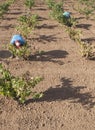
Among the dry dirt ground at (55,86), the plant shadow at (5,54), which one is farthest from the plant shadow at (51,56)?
the plant shadow at (5,54)

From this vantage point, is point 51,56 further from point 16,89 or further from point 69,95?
point 16,89

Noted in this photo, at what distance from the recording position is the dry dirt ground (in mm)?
5293

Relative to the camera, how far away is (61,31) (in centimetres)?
1002

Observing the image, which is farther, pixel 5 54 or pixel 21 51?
pixel 5 54

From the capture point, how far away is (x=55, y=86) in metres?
6.40

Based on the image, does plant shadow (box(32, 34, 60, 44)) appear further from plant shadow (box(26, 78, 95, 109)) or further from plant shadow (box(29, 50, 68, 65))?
plant shadow (box(26, 78, 95, 109))

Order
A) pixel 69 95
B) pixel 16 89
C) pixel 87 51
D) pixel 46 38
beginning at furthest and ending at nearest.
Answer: pixel 46 38 → pixel 87 51 → pixel 69 95 → pixel 16 89

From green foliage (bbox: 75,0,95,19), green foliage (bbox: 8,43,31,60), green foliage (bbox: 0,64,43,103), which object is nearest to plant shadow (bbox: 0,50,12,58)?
green foliage (bbox: 8,43,31,60)

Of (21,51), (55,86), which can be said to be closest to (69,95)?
(55,86)

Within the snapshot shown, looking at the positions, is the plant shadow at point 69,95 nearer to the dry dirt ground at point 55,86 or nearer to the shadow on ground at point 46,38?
the dry dirt ground at point 55,86

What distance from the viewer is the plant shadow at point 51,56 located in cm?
767

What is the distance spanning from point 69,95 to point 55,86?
48 centimetres

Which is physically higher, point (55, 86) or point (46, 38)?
point (46, 38)

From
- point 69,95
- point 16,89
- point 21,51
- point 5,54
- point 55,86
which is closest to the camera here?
point 16,89
